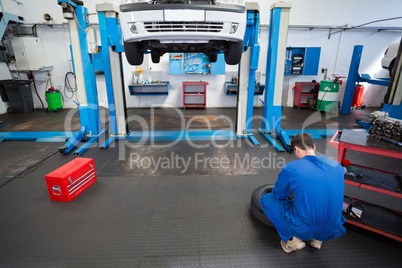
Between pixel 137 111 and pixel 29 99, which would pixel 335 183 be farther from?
pixel 29 99

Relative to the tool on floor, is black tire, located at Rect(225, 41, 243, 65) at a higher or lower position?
higher

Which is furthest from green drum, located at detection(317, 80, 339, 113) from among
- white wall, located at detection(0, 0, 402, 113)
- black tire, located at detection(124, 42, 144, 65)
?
black tire, located at detection(124, 42, 144, 65)

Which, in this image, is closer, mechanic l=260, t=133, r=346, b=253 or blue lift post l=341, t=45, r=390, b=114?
mechanic l=260, t=133, r=346, b=253

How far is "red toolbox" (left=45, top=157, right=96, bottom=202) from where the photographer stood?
2.56 meters

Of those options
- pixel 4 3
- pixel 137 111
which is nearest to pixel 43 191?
pixel 137 111

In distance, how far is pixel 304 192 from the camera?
163cm

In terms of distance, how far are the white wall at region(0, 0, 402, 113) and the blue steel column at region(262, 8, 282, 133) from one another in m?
3.75

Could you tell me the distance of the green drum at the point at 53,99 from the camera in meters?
7.60

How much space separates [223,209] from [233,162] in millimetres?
1330

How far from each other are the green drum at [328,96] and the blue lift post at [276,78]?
9.25 feet

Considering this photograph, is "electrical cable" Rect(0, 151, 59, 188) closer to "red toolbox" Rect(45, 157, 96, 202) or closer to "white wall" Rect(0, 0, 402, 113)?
"red toolbox" Rect(45, 157, 96, 202)

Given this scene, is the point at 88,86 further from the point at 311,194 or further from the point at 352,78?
the point at 352,78

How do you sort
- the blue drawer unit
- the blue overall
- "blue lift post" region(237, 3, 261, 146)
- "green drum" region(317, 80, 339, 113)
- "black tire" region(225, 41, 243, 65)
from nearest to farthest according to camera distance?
the blue overall, "black tire" region(225, 41, 243, 65), "blue lift post" region(237, 3, 261, 146), "green drum" region(317, 80, 339, 113), the blue drawer unit

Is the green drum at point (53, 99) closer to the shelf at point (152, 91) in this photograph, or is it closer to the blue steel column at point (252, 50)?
the shelf at point (152, 91)
